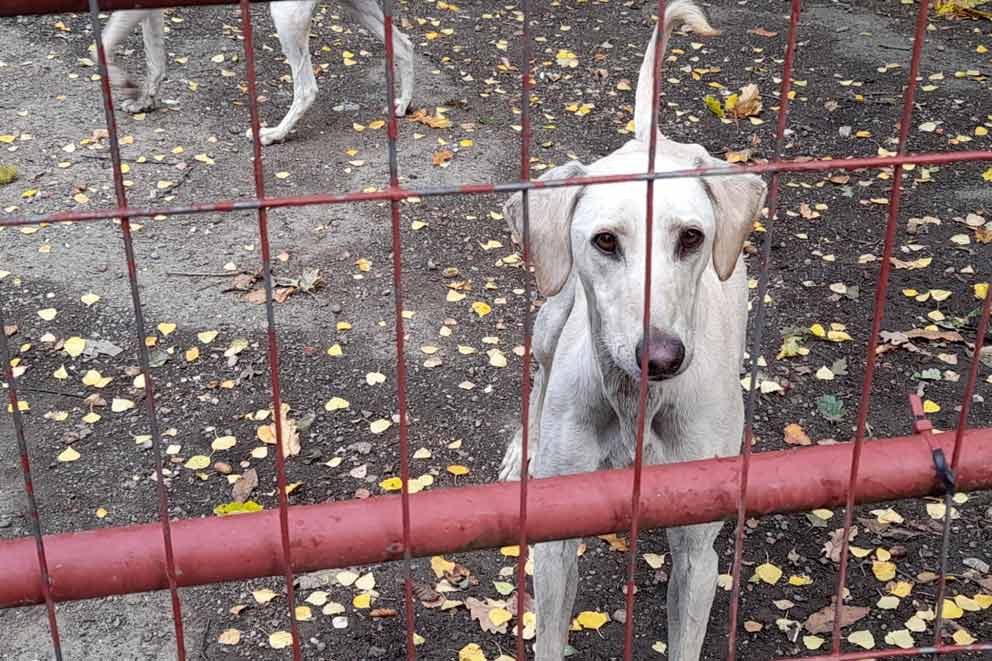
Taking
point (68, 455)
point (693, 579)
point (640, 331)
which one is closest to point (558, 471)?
point (693, 579)

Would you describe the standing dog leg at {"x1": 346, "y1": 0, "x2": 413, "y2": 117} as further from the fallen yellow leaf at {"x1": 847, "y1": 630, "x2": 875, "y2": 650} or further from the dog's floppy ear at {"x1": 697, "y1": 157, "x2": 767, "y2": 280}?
the fallen yellow leaf at {"x1": 847, "y1": 630, "x2": 875, "y2": 650}

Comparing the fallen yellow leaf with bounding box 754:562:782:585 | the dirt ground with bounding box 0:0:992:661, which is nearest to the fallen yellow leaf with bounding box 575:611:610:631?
the dirt ground with bounding box 0:0:992:661

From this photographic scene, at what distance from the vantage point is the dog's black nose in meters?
2.59

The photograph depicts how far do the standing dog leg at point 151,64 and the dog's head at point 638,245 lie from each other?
16.0ft

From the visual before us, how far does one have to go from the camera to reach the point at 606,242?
2.80m

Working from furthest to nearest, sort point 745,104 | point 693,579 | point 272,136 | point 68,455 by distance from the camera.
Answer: point 745,104, point 272,136, point 68,455, point 693,579

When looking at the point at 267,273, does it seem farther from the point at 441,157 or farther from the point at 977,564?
the point at 441,157

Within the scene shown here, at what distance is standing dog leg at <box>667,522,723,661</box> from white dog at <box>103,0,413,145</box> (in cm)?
442

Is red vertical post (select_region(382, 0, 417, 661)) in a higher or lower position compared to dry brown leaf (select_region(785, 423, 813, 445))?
higher

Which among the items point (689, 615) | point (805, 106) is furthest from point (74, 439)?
point (805, 106)

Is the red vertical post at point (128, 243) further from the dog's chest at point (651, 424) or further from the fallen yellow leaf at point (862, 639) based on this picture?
the fallen yellow leaf at point (862, 639)

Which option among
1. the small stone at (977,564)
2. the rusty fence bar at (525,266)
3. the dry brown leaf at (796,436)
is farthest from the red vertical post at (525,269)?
the dry brown leaf at (796,436)

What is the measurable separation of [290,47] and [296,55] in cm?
7

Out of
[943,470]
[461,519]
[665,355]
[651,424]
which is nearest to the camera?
[461,519]
